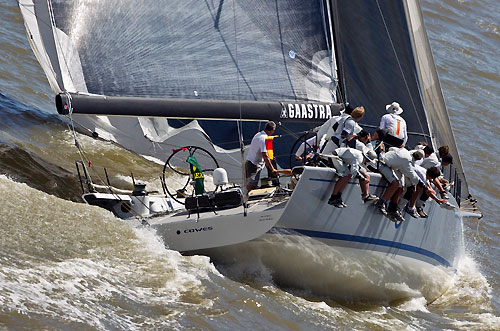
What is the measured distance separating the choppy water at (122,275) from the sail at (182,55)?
54.1 inches

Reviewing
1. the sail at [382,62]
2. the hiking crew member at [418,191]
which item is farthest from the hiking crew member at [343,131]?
the sail at [382,62]

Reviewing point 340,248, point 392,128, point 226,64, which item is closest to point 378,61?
point 392,128

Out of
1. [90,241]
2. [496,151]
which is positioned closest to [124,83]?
[90,241]

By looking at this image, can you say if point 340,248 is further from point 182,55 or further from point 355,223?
point 182,55

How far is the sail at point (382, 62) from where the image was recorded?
11.4 meters

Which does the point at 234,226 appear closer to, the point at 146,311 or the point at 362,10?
the point at 146,311

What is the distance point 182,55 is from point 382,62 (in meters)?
2.72

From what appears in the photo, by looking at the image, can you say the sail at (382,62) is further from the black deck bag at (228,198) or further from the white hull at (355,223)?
the black deck bag at (228,198)

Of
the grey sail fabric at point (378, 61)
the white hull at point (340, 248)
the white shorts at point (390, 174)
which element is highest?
the grey sail fabric at point (378, 61)

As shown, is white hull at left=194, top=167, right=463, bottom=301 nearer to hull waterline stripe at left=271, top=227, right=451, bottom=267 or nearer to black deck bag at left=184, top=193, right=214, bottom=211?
hull waterline stripe at left=271, top=227, right=451, bottom=267

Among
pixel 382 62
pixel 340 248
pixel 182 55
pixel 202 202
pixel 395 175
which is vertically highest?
pixel 182 55

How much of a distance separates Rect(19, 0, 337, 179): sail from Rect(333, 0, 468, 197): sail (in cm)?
53

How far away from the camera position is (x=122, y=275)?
810 cm

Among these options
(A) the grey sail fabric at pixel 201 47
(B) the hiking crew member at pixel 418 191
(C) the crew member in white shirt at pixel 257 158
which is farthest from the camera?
(A) the grey sail fabric at pixel 201 47
